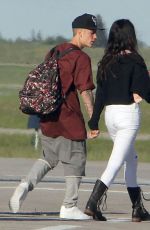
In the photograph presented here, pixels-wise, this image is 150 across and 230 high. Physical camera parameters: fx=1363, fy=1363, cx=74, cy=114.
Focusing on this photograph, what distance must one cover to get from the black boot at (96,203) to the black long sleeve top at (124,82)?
0.54 m

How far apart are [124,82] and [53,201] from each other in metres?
2.97

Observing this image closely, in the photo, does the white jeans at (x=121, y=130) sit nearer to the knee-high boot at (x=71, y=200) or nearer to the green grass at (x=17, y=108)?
the knee-high boot at (x=71, y=200)

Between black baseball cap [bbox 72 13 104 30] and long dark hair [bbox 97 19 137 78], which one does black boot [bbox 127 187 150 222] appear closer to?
long dark hair [bbox 97 19 137 78]

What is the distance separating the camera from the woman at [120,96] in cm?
1220

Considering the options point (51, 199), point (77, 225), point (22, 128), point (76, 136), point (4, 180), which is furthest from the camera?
point (22, 128)

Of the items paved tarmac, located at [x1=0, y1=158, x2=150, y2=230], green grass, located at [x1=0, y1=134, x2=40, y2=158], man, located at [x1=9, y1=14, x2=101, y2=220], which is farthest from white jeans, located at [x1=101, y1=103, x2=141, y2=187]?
green grass, located at [x1=0, y1=134, x2=40, y2=158]

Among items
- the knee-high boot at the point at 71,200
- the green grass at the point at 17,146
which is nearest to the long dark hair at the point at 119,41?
the knee-high boot at the point at 71,200

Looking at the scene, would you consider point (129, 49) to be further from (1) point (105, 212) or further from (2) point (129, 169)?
(1) point (105, 212)

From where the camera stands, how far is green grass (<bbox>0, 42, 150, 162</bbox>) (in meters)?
26.4

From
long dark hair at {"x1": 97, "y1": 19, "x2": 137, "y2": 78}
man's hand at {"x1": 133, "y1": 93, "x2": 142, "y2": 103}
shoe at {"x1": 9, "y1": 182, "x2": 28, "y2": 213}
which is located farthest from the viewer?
long dark hair at {"x1": 97, "y1": 19, "x2": 137, "y2": 78}

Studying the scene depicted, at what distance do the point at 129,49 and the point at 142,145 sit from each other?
64.8 feet

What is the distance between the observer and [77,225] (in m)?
11.4

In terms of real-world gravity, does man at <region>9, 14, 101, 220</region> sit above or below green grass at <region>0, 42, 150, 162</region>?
above

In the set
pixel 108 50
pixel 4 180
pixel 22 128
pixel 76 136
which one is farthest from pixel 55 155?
pixel 22 128
